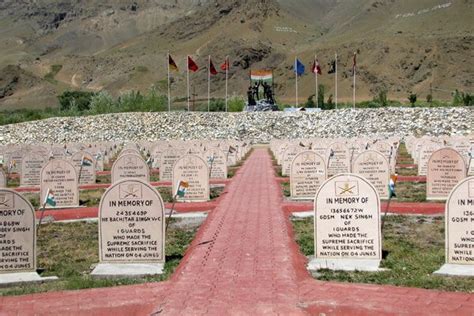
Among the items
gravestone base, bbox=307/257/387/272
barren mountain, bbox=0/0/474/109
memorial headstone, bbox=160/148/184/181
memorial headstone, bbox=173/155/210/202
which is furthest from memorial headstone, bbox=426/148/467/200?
barren mountain, bbox=0/0/474/109

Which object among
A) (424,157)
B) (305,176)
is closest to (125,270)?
(305,176)

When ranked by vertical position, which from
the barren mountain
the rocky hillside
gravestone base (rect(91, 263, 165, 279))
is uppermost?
the barren mountain

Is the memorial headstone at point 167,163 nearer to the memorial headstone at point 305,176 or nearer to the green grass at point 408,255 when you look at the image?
the memorial headstone at point 305,176

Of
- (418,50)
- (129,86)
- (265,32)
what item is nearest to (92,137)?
(418,50)

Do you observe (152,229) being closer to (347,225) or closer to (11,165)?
(347,225)

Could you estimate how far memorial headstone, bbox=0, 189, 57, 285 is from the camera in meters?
7.73

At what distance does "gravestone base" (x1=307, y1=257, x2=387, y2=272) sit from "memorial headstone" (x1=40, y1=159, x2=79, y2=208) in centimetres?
738

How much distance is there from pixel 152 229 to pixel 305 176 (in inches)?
260

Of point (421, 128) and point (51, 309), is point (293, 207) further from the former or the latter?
point (421, 128)

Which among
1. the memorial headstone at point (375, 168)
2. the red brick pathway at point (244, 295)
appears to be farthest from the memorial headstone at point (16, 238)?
the memorial headstone at point (375, 168)

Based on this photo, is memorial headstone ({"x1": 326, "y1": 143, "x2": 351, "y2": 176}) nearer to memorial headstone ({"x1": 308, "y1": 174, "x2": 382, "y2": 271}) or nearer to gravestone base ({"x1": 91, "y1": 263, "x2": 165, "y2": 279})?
memorial headstone ({"x1": 308, "y1": 174, "x2": 382, "y2": 271})

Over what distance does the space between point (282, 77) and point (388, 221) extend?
441 ft

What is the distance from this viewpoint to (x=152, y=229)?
803cm

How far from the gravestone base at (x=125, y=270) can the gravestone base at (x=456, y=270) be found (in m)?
3.31
